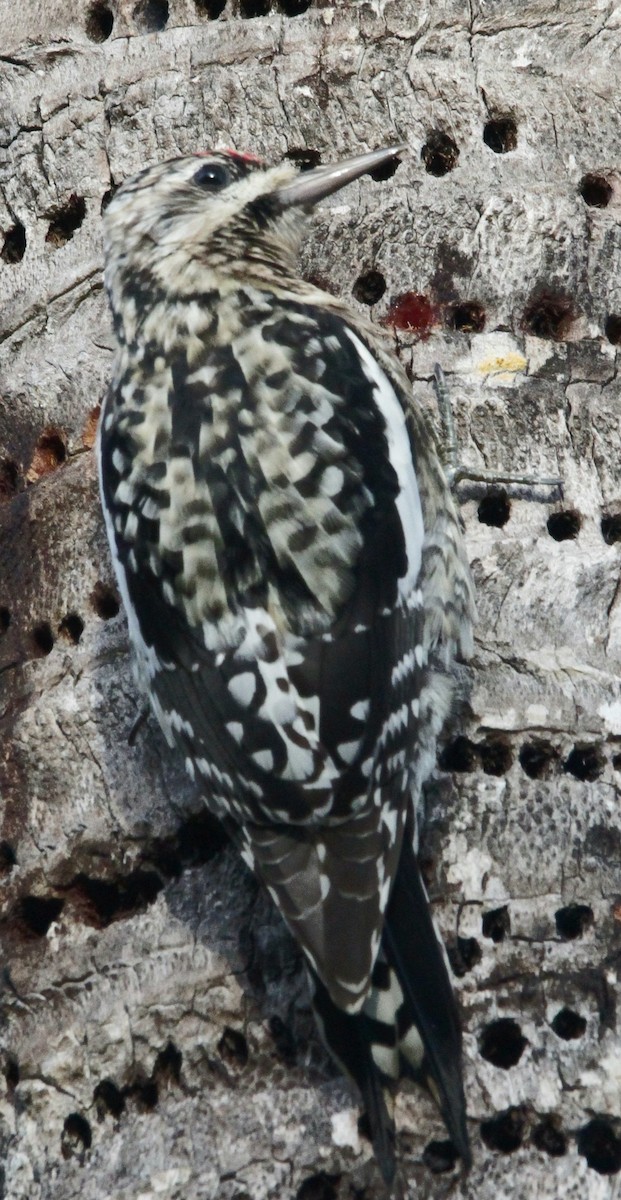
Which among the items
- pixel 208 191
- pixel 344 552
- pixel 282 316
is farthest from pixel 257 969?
pixel 208 191

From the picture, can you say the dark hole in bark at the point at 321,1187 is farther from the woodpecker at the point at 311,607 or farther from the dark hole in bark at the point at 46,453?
the dark hole in bark at the point at 46,453

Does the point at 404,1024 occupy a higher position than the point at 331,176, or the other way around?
the point at 331,176

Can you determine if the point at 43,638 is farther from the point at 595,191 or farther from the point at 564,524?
the point at 595,191

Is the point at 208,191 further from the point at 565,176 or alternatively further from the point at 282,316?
the point at 565,176

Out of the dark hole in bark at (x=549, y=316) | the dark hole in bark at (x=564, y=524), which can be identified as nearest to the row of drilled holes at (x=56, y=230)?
the dark hole in bark at (x=549, y=316)

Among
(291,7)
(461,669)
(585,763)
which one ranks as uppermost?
(291,7)

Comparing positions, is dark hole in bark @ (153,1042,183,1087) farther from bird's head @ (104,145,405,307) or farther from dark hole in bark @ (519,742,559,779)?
bird's head @ (104,145,405,307)

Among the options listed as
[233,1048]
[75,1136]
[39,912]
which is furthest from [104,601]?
[75,1136]

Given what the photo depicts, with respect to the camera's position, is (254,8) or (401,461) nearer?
(401,461)
